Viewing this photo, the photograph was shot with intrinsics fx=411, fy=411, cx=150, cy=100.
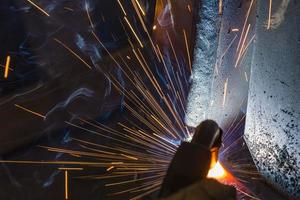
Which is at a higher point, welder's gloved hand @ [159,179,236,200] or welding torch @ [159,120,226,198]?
welding torch @ [159,120,226,198]

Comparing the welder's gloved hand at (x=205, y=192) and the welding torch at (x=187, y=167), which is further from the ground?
the welding torch at (x=187, y=167)

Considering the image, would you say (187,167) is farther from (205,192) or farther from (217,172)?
(217,172)

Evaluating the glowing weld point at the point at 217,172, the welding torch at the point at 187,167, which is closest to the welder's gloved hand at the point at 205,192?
the welding torch at the point at 187,167

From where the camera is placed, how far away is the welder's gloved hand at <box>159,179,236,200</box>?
1734 mm

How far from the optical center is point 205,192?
1.75 meters

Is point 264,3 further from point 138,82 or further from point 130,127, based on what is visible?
point 138,82

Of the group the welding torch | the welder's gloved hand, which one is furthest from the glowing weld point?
the welder's gloved hand

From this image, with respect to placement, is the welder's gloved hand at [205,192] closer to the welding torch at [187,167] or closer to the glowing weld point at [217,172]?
the welding torch at [187,167]

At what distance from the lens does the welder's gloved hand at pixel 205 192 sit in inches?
68.3

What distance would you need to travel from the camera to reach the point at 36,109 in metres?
3.71

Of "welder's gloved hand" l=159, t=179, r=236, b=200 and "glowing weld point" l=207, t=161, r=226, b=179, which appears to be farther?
"glowing weld point" l=207, t=161, r=226, b=179

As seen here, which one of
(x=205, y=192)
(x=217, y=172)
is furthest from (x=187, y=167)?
(x=217, y=172)

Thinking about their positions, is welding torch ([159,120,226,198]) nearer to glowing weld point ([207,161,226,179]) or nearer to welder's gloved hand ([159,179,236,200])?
welder's gloved hand ([159,179,236,200])

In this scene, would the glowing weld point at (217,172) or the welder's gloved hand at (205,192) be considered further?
the glowing weld point at (217,172)
